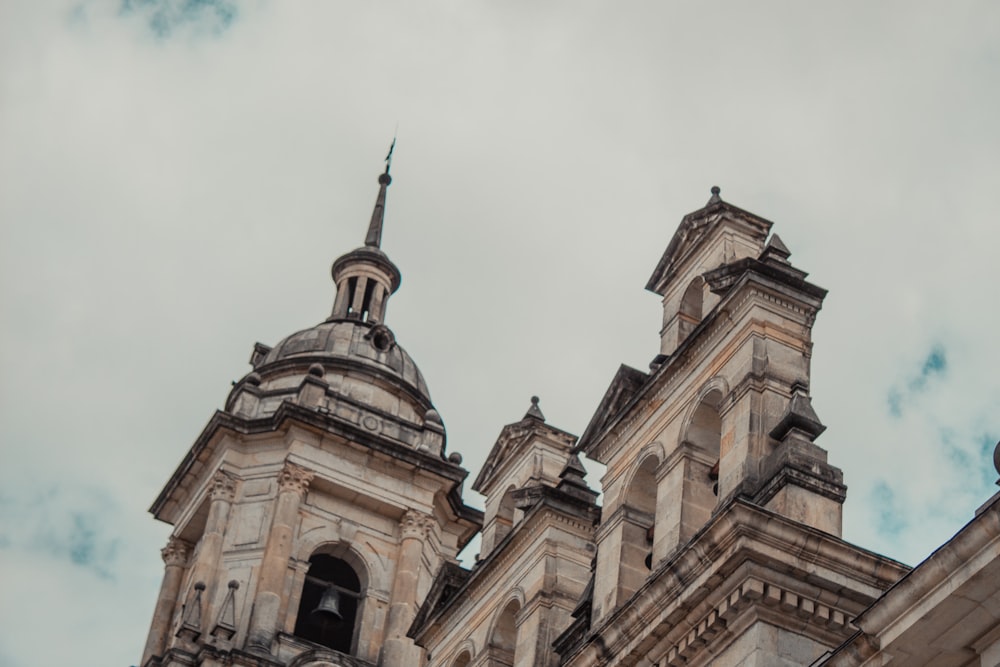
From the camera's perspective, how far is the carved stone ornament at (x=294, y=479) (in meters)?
40.9

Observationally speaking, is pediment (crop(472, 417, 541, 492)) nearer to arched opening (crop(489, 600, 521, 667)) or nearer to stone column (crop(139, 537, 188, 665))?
arched opening (crop(489, 600, 521, 667))

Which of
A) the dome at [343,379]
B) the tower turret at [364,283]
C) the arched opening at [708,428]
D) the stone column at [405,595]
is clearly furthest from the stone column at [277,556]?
the arched opening at [708,428]

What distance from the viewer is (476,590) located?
2911 cm

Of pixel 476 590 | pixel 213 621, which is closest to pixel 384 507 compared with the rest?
pixel 213 621

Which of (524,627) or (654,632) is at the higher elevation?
(524,627)

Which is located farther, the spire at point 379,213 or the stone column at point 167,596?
the spire at point 379,213

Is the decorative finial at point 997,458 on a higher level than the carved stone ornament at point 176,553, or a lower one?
lower

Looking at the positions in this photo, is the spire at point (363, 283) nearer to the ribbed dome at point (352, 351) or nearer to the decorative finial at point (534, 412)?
the ribbed dome at point (352, 351)

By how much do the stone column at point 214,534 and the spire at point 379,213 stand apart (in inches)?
416

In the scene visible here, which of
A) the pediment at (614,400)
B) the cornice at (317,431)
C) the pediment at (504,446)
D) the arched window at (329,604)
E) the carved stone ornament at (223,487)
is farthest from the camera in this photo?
the cornice at (317,431)

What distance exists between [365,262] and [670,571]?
28.3 meters

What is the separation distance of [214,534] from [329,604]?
2.75 metres

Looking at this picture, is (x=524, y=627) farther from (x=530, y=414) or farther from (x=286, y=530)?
(x=286, y=530)

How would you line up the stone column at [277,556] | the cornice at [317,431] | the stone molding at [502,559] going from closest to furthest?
the stone molding at [502,559], the stone column at [277,556], the cornice at [317,431]
